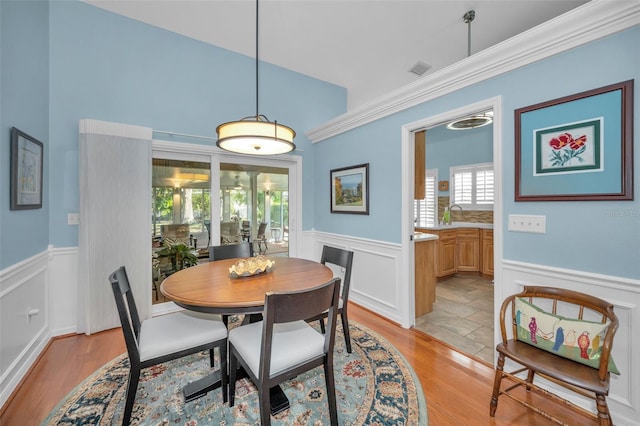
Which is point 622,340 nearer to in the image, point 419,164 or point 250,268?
point 419,164

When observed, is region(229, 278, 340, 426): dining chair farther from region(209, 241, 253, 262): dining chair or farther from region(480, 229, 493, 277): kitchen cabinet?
region(480, 229, 493, 277): kitchen cabinet

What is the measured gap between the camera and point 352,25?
293 centimetres

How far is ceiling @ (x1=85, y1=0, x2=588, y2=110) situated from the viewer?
8.47 feet

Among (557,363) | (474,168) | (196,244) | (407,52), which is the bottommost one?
(557,363)

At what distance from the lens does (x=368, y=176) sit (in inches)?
131

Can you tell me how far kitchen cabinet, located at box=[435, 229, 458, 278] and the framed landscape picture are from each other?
2027 millimetres

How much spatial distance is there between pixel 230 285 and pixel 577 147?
2.45 meters

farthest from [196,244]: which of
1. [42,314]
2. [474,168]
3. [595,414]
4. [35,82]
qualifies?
[474,168]

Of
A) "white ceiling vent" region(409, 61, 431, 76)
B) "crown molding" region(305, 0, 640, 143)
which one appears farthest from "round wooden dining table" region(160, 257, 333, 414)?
"white ceiling vent" region(409, 61, 431, 76)

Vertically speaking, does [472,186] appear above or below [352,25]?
below

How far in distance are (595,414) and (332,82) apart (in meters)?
4.74

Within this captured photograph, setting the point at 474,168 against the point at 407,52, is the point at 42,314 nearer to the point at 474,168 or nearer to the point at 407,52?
the point at 407,52

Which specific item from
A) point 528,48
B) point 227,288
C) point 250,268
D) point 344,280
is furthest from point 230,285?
point 528,48

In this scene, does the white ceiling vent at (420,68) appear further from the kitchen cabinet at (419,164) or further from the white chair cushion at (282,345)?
the white chair cushion at (282,345)
